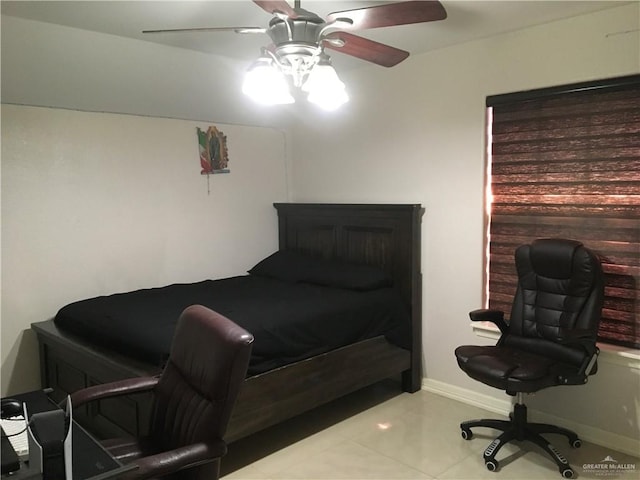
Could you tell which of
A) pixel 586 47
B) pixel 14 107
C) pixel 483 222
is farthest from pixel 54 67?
pixel 586 47

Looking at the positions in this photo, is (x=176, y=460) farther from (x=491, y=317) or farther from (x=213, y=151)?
(x=213, y=151)

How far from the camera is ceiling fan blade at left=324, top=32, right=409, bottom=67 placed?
235cm

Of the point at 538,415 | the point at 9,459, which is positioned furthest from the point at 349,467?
the point at 9,459

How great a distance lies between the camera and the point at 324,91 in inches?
92.8

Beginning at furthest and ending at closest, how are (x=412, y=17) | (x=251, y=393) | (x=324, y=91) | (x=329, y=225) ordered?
(x=329, y=225) < (x=251, y=393) < (x=324, y=91) < (x=412, y=17)

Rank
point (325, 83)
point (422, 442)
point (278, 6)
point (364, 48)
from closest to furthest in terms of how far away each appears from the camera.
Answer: point (278, 6) < point (325, 83) < point (364, 48) < point (422, 442)

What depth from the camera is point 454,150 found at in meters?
3.58

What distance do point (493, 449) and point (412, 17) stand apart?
216cm

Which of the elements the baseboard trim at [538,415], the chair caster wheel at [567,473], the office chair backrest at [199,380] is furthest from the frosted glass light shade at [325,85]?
the baseboard trim at [538,415]

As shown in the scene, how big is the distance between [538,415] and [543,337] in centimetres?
60

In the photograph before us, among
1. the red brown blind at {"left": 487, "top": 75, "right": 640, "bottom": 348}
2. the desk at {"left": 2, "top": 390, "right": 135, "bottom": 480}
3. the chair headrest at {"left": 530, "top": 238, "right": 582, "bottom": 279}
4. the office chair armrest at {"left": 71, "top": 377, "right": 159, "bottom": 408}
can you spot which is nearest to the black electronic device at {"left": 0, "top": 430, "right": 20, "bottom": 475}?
the desk at {"left": 2, "top": 390, "right": 135, "bottom": 480}

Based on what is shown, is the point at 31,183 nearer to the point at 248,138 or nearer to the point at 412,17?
the point at 248,138

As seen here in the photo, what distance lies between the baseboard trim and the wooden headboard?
0.19m

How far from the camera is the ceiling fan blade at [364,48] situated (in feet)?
7.70
